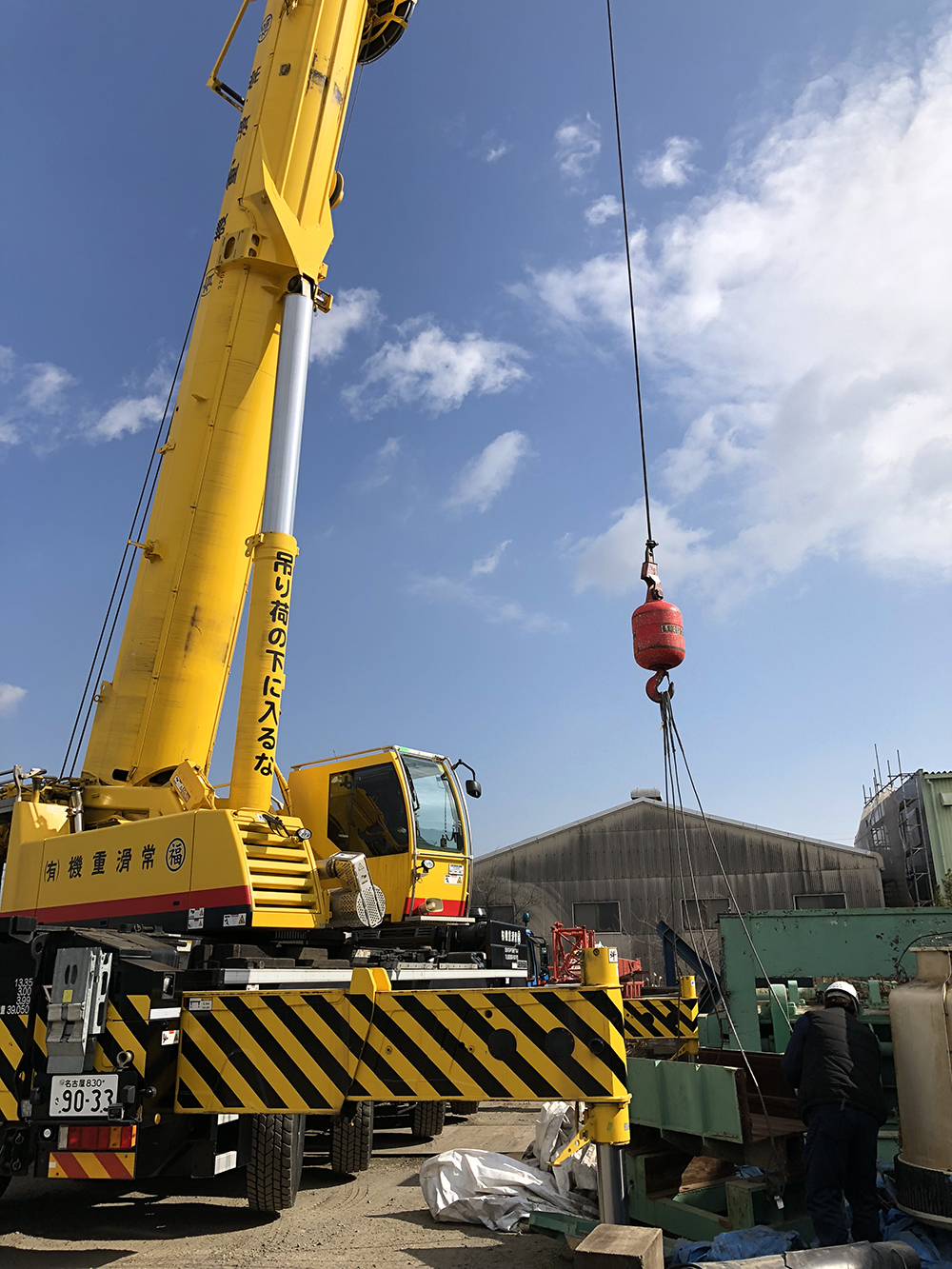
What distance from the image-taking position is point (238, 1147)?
4992 mm

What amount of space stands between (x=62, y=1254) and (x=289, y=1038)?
2.04m

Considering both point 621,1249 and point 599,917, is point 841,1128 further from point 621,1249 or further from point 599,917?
point 599,917

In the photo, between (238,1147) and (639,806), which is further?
(639,806)

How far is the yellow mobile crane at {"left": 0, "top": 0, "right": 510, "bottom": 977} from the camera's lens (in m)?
6.54

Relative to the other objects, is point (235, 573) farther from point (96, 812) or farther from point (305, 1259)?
point (305, 1259)

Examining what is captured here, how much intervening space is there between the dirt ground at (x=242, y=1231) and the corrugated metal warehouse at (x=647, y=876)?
18238 mm

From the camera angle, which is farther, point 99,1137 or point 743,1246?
point 99,1137

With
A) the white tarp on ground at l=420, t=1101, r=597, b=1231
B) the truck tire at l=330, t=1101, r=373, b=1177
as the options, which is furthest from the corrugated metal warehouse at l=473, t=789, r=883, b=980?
the white tarp on ground at l=420, t=1101, r=597, b=1231

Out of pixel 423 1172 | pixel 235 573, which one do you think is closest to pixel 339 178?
pixel 235 573

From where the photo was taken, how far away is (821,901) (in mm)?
23578

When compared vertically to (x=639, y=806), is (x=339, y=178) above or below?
above

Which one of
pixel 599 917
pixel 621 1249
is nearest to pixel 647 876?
pixel 599 917

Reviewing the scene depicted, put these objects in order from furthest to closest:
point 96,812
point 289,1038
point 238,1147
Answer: point 96,812
point 238,1147
point 289,1038

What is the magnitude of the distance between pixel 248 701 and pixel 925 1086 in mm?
5236
